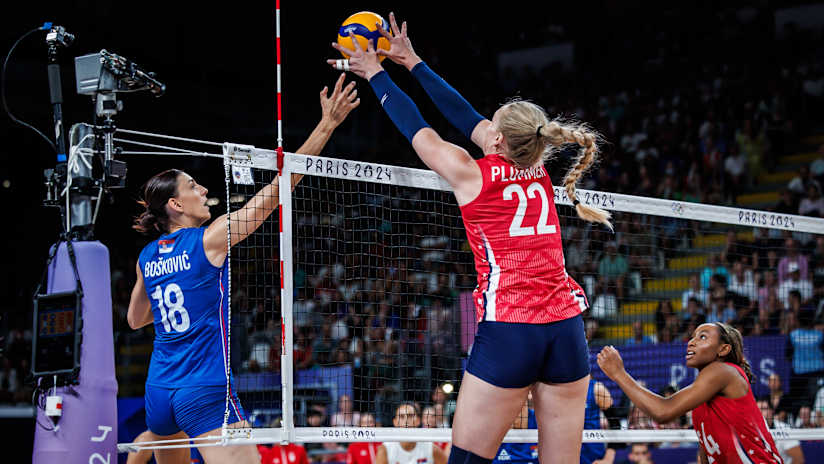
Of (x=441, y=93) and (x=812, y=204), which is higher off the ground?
(x=812, y=204)

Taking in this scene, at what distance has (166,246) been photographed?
16.0 feet

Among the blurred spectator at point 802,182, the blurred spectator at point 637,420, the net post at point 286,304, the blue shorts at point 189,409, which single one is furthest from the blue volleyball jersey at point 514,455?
the blurred spectator at point 802,182

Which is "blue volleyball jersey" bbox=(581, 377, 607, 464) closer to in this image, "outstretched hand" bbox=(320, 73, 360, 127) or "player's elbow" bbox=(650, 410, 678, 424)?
"player's elbow" bbox=(650, 410, 678, 424)

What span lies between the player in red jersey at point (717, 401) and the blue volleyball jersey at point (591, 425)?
1.34 meters

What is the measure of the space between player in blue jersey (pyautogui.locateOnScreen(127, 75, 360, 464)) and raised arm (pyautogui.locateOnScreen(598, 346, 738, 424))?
2273 millimetres

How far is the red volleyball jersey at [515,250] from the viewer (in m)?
4.00

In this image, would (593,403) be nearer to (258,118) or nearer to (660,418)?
(660,418)

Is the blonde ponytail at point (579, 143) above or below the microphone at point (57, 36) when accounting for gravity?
below

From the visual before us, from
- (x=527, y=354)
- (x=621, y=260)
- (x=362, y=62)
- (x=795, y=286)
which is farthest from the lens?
(x=621, y=260)

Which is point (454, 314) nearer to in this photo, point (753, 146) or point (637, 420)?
point (637, 420)

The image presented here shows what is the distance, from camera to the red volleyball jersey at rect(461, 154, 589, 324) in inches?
158

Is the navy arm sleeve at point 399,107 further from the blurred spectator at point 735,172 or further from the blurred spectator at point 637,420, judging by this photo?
the blurred spectator at point 735,172

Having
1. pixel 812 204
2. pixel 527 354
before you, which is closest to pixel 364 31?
pixel 527 354

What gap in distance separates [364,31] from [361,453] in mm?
5346
